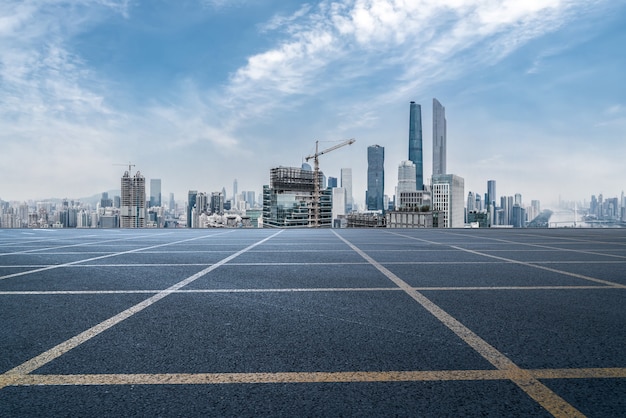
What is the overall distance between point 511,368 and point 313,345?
5.50ft

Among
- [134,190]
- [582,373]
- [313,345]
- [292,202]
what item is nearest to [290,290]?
[313,345]

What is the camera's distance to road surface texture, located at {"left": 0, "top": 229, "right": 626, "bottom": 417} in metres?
2.35

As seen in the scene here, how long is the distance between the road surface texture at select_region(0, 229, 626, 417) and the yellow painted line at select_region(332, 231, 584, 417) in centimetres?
1

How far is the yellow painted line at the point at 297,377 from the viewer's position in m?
2.60

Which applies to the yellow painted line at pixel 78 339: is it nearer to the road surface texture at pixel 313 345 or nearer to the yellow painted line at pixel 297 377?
the road surface texture at pixel 313 345

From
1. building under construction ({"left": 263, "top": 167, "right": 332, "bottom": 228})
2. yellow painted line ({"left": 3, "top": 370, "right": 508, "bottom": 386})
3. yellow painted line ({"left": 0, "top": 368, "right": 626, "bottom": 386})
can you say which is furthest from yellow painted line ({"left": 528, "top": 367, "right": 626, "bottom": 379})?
building under construction ({"left": 263, "top": 167, "right": 332, "bottom": 228})

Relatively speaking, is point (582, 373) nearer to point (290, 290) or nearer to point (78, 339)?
point (290, 290)

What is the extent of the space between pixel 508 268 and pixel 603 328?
3969 millimetres

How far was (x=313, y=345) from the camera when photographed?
10.7 ft

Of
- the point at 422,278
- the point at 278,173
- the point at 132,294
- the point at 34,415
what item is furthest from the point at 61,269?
the point at 278,173

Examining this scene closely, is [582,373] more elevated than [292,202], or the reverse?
[292,202]

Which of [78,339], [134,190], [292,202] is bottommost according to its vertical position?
[78,339]

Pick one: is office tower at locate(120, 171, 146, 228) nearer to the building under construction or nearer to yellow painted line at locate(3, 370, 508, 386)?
the building under construction

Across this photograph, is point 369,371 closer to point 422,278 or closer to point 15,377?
point 15,377
